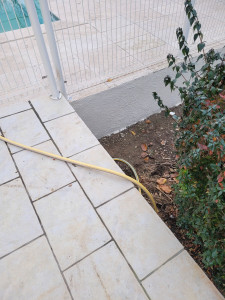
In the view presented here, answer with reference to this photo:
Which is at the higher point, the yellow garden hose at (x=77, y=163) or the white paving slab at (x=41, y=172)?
the yellow garden hose at (x=77, y=163)

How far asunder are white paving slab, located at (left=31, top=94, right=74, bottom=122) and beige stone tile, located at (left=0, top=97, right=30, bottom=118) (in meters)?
0.09

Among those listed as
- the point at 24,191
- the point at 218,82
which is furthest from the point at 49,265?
the point at 218,82

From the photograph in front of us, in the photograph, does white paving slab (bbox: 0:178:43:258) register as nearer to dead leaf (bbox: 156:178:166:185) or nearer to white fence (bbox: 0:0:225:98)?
white fence (bbox: 0:0:225:98)

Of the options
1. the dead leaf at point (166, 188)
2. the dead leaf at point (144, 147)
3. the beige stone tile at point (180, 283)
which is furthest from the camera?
the dead leaf at point (144, 147)

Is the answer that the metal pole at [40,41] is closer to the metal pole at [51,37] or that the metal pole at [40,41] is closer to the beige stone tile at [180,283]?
the metal pole at [51,37]

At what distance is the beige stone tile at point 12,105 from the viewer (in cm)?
210

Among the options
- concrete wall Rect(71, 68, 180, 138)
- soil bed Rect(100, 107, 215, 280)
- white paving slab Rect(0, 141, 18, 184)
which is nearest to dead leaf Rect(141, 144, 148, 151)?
soil bed Rect(100, 107, 215, 280)

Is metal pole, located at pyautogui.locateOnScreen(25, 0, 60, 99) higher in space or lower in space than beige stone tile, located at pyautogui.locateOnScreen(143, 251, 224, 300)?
higher

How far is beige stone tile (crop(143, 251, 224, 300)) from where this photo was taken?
3.90 feet

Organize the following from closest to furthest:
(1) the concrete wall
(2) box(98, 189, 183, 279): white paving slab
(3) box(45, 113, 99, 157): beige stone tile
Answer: (2) box(98, 189, 183, 279): white paving slab < (3) box(45, 113, 99, 157): beige stone tile < (1) the concrete wall

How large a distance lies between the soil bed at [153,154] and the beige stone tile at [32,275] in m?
1.01

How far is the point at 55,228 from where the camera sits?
4.63 ft

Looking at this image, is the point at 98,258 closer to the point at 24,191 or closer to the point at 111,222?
the point at 111,222

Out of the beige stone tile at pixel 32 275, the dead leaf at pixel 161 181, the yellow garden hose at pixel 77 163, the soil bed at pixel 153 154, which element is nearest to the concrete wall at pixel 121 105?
the soil bed at pixel 153 154
